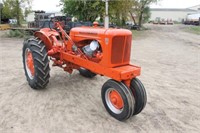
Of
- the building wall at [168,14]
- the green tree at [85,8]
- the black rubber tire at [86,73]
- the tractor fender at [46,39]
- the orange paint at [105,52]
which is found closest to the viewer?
the orange paint at [105,52]

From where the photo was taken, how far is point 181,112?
4156 mm

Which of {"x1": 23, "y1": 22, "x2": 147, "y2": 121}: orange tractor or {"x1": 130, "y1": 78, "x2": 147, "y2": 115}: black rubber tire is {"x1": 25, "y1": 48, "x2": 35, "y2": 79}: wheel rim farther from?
{"x1": 130, "y1": 78, "x2": 147, "y2": 115}: black rubber tire

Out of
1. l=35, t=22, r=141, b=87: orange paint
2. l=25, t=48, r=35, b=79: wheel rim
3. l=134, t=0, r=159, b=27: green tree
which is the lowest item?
l=25, t=48, r=35, b=79: wheel rim

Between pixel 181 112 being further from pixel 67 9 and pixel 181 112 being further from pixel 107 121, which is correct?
pixel 67 9

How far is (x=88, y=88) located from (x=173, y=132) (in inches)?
87.0

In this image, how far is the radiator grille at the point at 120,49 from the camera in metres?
3.74

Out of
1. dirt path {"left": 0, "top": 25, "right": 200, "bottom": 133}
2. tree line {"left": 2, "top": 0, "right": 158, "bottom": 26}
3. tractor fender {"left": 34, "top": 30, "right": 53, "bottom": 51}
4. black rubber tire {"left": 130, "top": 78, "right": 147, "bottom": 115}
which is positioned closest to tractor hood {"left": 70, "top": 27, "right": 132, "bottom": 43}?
tractor fender {"left": 34, "top": 30, "right": 53, "bottom": 51}

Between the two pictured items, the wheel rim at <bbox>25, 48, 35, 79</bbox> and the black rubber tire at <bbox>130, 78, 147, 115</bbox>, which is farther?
the wheel rim at <bbox>25, 48, 35, 79</bbox>

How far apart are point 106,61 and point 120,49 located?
0.96 feet

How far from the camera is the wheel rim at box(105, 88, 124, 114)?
373 centimetres

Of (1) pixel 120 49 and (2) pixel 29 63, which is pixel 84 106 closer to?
(1) pixel 120 49

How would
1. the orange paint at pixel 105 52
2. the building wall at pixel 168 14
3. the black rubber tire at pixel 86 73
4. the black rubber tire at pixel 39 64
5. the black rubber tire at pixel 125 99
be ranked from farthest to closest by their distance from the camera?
the building wall at pixel 168 14, the black rubber tire at pixel 86 73, the black rubber tire at pixel 39 64, the orange paint at pixel 105 52, the black rubber tire at pixel 125 99

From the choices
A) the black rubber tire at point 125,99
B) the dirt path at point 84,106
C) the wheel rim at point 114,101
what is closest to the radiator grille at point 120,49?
the black rubber tire at point 125,99

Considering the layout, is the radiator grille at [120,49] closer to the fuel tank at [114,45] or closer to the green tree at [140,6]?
the fuel tank at [114,45]
